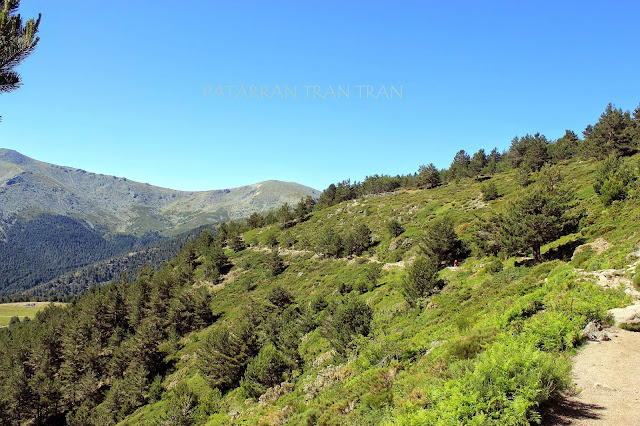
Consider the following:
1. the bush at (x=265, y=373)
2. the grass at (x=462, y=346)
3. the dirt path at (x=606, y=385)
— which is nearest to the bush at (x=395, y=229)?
the grass at (x=462, y=346)

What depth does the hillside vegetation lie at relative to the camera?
10.8 meters

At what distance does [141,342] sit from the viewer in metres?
51.7

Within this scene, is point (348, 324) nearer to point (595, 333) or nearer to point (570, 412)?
point (595, 333)

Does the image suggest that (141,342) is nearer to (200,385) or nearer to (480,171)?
(200,385)

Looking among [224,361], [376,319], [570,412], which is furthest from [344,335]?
[570,412]

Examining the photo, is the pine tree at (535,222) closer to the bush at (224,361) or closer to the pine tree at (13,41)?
the bush at (224,361)

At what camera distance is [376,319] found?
29656 millimetres

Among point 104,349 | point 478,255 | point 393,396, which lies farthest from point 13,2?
point 104,349

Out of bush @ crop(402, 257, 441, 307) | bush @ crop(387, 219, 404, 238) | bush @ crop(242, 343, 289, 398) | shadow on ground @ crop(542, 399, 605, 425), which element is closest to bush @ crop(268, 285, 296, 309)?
bush @ crop(242, 343, 289, 398)

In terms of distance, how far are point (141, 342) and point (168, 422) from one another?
3179 centimetres

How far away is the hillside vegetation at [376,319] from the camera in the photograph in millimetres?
10797

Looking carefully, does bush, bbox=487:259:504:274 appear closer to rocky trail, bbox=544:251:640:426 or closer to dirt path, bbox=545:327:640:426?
rocky trail, bbox=544:251:640:426

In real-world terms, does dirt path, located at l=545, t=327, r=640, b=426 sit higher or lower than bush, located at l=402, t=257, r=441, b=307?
higher

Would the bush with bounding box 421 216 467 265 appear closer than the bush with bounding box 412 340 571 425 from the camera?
No
